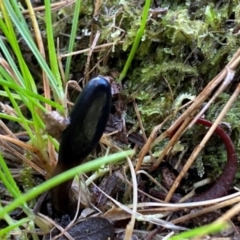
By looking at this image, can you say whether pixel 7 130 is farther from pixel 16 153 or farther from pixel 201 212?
pixel 201 212

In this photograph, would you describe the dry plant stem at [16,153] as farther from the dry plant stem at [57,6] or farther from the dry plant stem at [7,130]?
the dry plant stem at [57,6]

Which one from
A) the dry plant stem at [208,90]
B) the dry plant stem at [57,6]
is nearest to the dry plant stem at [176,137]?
the dry plant stem at [208,90]

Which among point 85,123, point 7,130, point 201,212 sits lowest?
point 201,212

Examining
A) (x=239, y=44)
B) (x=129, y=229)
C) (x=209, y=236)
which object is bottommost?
(x=209, y=236)

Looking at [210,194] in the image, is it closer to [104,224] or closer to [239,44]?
[104,224]

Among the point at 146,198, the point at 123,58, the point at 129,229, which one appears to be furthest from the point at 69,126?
Result: the point at 123,58

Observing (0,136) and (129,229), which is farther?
(0,136)

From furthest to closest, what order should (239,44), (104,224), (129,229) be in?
(239,44) < (104,224) < (129,229)

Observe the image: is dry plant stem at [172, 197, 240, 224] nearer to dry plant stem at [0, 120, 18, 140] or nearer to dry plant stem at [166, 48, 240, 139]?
dry plant stem at [166, 48, 240, 139]

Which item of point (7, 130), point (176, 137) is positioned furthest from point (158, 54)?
point (7, 130)
